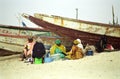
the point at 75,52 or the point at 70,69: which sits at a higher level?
the point at 75,52

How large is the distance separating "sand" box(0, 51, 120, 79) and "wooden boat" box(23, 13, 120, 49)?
0.36 metres

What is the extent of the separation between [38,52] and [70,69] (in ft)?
2.64

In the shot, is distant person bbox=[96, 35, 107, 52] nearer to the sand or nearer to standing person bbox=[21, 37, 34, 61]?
the sand

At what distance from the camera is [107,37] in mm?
4832

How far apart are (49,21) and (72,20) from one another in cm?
42

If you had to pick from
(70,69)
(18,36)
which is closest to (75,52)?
(70,69)

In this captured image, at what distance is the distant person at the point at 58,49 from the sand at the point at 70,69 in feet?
0.82

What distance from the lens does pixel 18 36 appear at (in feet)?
16.5

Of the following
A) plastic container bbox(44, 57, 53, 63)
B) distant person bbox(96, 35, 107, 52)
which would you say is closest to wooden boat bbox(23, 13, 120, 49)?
distant person bbox(96, 35, 107, 52)

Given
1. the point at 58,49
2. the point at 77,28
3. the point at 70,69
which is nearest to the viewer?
the point at 70,69

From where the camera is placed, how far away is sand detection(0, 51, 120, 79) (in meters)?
3.81

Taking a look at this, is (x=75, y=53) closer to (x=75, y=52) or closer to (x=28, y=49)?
(x=75, y=52)

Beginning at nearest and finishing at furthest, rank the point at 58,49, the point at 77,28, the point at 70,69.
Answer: the point at 70,69 < the point at 58,49 < the point at 77,28

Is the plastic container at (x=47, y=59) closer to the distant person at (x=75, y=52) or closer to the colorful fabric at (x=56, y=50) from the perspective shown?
the colorful fabric at (x=56, y=50)
